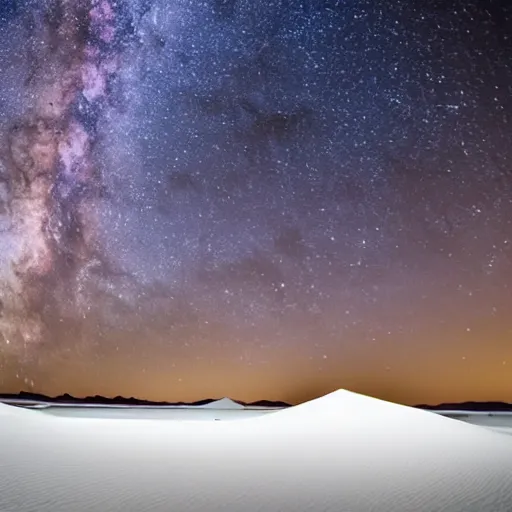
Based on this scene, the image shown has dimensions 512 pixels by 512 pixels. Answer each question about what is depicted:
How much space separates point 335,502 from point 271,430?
28.9ft

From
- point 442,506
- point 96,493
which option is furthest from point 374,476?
point 96,493

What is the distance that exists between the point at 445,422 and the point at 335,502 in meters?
10.9

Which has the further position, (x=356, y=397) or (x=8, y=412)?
(x=356, y=397)

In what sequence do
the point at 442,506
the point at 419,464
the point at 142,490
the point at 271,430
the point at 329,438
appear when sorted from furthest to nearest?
the point at 271,430 < the point at 329,438 < the point at 419,464 < the point at 142,490 < the point at 442,506

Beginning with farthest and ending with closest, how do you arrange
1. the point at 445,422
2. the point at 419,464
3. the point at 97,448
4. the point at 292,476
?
the point at 445,422, the point at 97,448, the point at 419,464, the point at 292,476

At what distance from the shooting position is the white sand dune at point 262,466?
6.23m

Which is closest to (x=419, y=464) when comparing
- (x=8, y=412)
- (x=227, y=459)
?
(x=227, y=459)

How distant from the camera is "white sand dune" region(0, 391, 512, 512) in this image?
20.4 feet

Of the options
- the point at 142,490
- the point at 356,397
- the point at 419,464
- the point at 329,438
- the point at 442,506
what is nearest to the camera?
the point at 442,506

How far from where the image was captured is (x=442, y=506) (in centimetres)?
617

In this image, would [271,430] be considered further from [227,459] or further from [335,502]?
[335,502]

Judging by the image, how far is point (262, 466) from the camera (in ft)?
29.4

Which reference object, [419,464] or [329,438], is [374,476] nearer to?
[419,464]

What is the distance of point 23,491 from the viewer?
6461mm
